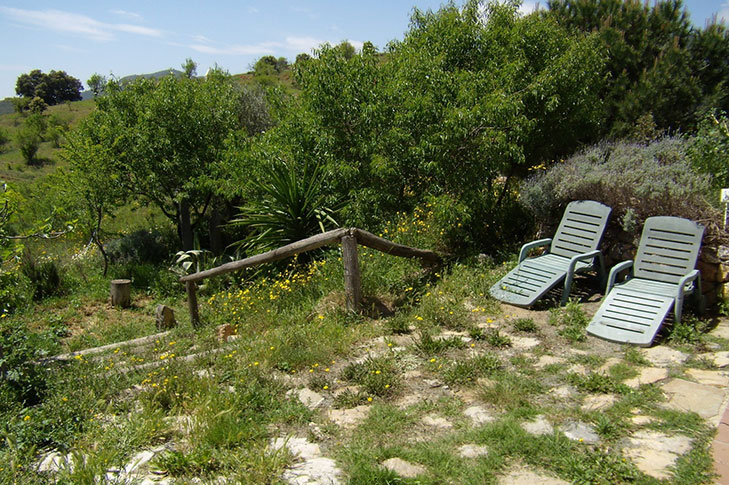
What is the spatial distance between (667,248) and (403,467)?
3.99 meters

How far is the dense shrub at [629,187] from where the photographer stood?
5.90 m

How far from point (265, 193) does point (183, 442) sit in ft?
18.8

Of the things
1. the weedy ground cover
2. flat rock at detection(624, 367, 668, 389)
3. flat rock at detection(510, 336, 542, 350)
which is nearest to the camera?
the weedy ground cover

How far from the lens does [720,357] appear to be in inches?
176

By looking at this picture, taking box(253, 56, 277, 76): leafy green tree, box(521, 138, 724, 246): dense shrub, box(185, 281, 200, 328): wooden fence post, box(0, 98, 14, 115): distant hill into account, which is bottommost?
box(185, 281, 200, 328): wooden fence post

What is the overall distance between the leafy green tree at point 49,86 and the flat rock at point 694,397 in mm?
64417

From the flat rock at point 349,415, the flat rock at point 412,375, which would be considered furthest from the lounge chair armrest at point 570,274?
the flat rock at point 349,415

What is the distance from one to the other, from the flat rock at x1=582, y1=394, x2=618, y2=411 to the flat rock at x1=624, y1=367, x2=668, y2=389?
0.90 ft

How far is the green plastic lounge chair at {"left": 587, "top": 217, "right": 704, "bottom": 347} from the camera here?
4926 mm

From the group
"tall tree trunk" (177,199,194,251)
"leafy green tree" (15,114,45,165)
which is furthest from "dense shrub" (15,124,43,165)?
"tall tree trunk" (177,199,194,251)

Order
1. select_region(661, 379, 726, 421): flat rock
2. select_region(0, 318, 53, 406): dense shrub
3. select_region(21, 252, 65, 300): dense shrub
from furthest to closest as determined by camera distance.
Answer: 1. select_region(21, 252, 65, 300): dense shrub
2. select_region(0, 318, 53, 406): dense shrub
3. select_region(661, 379, 726, 421): flat rock

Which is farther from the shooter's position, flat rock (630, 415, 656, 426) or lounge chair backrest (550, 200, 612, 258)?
lounge chair backrest (550, 200, 612, 258)

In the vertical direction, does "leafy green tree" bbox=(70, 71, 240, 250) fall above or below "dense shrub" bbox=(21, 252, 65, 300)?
above

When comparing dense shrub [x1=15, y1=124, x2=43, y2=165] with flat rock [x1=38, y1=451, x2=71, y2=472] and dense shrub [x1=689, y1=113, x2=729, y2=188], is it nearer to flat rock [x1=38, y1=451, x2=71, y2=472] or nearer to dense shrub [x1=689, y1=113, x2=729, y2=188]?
flat rock [x1=38, y1=451, x2=71, y2=472]
